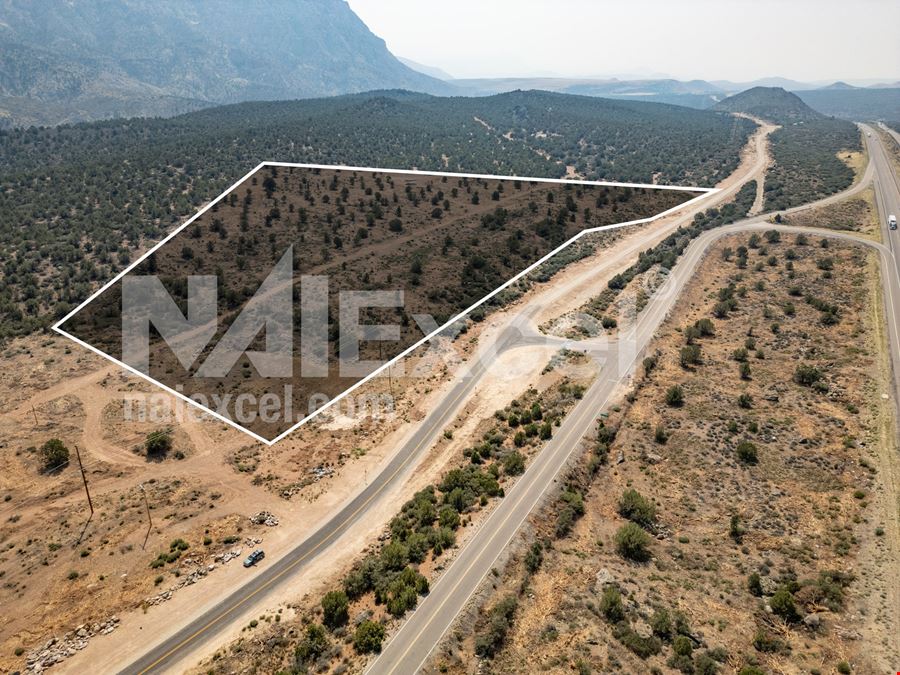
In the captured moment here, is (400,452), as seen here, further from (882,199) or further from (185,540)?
(882,199)

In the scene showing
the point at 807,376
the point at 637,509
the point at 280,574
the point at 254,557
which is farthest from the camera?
the point at 807,376

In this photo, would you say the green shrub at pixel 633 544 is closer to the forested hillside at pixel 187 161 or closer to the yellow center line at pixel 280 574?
the yellow center line at pixel 280 574

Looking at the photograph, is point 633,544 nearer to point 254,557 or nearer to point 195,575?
point 254,557

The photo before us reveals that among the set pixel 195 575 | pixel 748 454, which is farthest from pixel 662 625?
pixel 195 575

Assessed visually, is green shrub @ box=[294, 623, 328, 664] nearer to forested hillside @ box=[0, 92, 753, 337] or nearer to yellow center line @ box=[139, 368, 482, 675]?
yellow center line @ box=[139, 368, 482, 675]

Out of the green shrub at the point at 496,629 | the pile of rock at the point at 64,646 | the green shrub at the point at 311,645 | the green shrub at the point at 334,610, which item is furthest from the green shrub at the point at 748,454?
the pile of rock at the point at 64,646

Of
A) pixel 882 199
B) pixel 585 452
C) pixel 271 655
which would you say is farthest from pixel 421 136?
pixel 271 655
